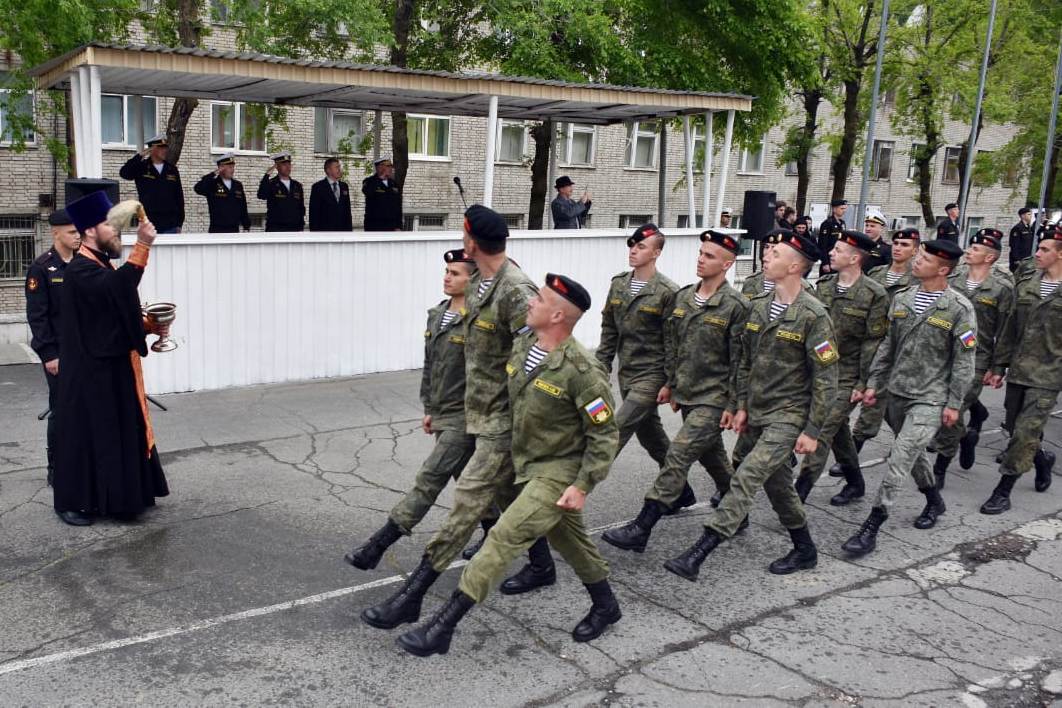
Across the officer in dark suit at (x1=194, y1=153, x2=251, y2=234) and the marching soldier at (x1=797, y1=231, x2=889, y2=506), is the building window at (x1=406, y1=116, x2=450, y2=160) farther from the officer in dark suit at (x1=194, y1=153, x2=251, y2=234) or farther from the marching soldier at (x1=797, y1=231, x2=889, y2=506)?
the marching soldier at (x1=797, y1=231, x2=889, y2=506)

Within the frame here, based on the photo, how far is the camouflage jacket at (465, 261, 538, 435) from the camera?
16.9 feet

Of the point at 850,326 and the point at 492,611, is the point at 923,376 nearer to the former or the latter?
the point at 850,326

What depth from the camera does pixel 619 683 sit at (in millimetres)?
4551

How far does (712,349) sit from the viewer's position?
632 centimetres

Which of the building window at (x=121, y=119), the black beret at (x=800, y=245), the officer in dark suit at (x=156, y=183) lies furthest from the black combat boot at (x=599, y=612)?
the building window at (x=121, y=119)

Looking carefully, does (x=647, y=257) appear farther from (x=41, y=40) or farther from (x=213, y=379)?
(x=41, y=40)

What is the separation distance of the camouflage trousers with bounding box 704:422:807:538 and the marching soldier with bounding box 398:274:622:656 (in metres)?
1.33

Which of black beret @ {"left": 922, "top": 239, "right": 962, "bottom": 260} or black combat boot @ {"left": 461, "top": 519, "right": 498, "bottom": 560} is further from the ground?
black beret @ {"left": 922, "top": 239, "right": 962, "bottom": 260}

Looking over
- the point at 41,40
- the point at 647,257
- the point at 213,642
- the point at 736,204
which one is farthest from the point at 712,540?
the point at 736,204

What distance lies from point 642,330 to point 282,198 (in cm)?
713

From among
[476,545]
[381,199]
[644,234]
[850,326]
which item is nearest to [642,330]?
[644,234]

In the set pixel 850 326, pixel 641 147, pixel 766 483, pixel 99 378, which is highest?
pixel 641 147

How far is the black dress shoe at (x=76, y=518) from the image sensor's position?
20.3ft

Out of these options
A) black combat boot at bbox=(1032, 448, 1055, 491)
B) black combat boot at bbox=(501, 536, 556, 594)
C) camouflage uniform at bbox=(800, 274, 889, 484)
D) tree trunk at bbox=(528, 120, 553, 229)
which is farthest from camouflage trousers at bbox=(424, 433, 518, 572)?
tree trunk at bbox=(528, 120, 553, 229)
